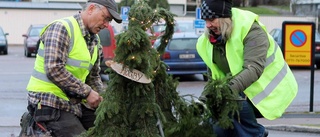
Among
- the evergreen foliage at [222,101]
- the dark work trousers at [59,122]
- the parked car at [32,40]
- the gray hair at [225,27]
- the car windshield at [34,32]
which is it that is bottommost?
the parked car at [32,40]

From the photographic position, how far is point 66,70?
4.97 m

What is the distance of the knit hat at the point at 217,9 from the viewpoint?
4633 mm

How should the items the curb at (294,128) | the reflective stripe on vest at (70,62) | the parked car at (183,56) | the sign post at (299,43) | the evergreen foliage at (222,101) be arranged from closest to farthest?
the evergreen foliage at (222,101)
the reflective stripe on vest at (70,62)
the curb at (294,128)
the sign post at (299,43)
the parked car at (183,56)

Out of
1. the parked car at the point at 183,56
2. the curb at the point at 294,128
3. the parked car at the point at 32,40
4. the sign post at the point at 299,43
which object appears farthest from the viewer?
the parked car at the point at 32,40

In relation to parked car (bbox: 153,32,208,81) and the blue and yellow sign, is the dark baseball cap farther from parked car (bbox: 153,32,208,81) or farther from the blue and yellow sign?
parked car (bbox: 153,32,208,81)

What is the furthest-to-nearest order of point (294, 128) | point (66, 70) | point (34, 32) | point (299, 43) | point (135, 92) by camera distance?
1. point (34, 32)
2. point (299, 43)
3. point (294, 128)
4. point (66, 70)
5. point (135, 92)

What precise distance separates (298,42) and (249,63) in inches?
354

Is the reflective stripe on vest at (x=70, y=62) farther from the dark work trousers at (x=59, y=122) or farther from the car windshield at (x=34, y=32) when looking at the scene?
the car windshield at (x=34, y=32)

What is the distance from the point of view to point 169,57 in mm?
Answer: 19359

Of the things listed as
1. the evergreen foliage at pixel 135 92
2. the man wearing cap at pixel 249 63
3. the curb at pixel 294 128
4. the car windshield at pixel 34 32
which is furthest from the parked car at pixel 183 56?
the car windshield at pixel 34 32

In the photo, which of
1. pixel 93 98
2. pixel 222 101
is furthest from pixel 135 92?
pixel 93 98

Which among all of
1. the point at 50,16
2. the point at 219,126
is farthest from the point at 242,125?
the point at 50,16

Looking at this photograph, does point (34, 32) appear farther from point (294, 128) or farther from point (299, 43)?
point (294, 128)

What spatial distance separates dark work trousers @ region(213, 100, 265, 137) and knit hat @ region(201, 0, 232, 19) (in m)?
0.60
